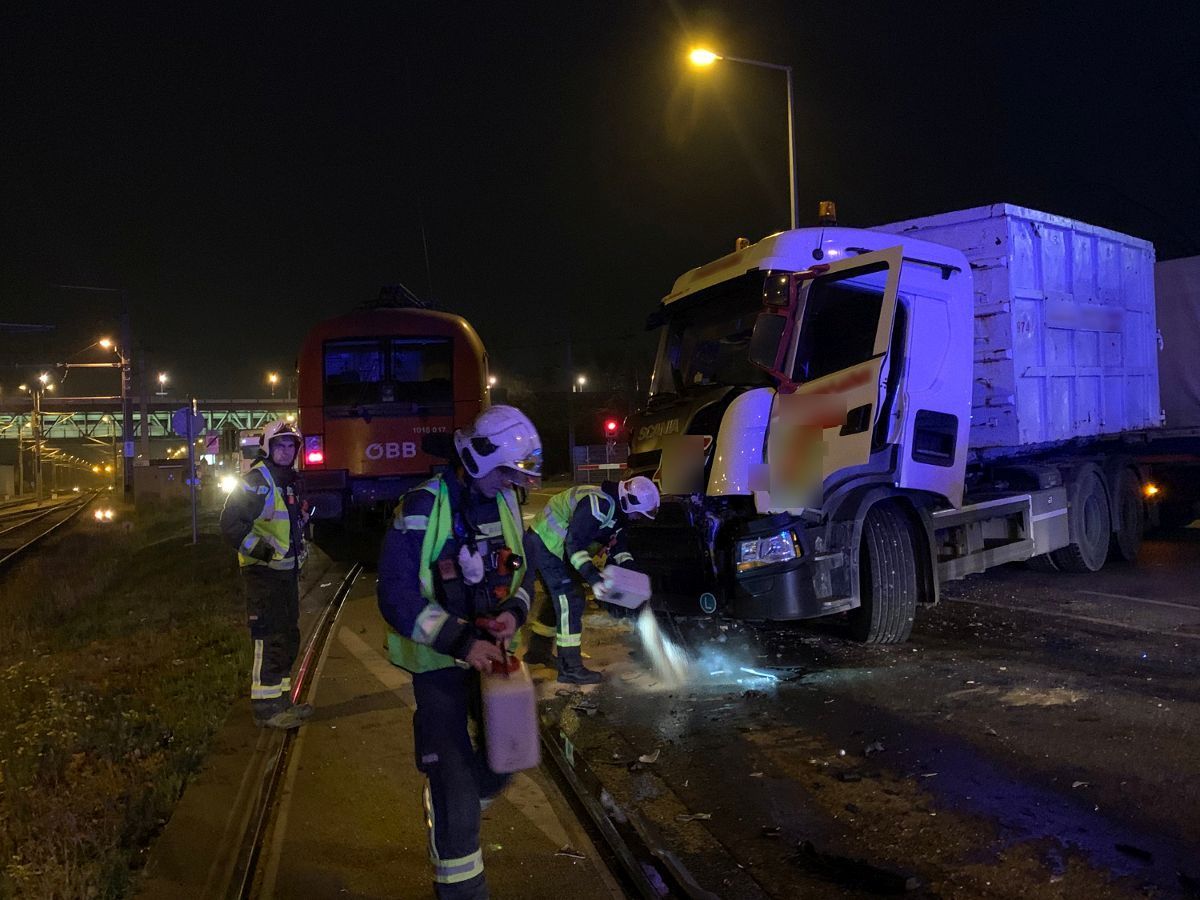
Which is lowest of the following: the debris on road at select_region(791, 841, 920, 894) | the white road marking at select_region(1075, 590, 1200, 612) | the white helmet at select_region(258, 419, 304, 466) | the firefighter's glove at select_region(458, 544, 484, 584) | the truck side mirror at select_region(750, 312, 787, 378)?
the debris on road at select_region(791, 841, 920, 894)

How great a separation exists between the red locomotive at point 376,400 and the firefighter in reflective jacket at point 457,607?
35.0 feet

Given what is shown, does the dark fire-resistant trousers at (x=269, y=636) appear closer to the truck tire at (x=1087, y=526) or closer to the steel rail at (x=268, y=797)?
the steel rail at (x=268, y=797)

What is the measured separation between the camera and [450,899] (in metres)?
3.14

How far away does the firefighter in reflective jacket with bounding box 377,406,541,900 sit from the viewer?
3.12 m

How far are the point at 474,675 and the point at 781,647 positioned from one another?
4.85 meters

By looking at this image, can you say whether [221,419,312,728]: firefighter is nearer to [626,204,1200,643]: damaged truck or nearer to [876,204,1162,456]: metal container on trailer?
[626,204,1200,643]: damaged truck

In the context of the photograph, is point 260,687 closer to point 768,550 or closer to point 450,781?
point 450,781

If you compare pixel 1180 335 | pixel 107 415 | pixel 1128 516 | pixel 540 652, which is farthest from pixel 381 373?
pixel 107 415

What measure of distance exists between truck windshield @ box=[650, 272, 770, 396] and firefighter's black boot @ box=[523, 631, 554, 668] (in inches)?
84.2

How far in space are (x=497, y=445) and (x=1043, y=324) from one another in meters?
7.21

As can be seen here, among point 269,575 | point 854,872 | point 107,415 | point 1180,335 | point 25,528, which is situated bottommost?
point 854,872

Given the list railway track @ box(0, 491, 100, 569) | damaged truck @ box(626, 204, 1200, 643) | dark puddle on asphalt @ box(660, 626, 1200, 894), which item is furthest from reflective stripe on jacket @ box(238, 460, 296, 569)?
railway track @ box(0, 491, 100, 569)

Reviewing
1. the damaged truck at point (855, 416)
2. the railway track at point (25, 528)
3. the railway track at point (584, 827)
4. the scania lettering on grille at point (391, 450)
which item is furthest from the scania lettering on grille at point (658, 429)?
the railway track at point (25, 528)

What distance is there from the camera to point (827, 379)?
656cm
